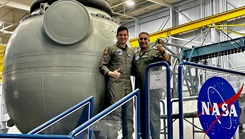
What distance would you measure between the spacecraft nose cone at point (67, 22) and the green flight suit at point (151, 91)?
2.53ft

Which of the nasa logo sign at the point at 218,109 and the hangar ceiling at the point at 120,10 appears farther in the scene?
the hangar ceiling at the point at 120,10

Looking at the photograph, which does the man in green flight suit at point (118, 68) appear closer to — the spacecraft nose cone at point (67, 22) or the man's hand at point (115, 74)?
the man's hand at point (115, 74)

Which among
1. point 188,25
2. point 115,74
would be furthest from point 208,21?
point 115,74

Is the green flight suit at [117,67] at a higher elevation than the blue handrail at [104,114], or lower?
higher

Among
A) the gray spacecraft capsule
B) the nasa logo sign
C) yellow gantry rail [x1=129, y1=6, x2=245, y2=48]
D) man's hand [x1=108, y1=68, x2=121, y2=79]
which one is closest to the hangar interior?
yellow gantry rail [x1=129, y1=6, x2=245, y2=48]

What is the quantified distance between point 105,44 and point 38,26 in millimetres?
910

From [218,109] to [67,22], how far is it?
2128 millimetres

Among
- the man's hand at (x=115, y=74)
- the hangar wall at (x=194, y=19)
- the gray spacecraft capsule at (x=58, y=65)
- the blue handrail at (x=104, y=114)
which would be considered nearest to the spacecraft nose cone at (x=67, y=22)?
the gray spacecraft capsule at (x=58, y=65)

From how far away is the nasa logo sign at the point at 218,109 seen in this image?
374cm

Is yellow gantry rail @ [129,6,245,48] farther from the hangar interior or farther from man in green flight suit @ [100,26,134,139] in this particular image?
man in green flight suit @ [100,26,134,139]

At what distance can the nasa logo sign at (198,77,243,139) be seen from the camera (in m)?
3.74

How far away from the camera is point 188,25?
1252 cm

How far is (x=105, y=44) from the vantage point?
4574 mm

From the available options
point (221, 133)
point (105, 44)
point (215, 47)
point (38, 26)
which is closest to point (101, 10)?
point (105, 44)
